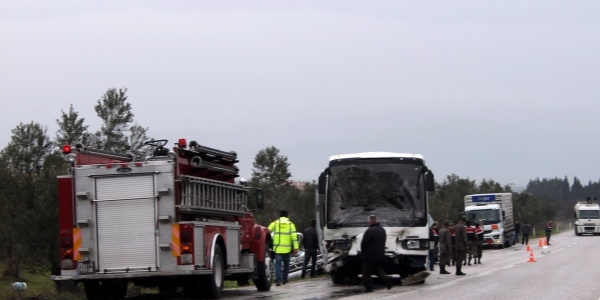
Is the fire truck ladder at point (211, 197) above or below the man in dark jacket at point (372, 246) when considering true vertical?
above

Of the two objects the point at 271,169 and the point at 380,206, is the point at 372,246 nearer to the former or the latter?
the point at 380,206

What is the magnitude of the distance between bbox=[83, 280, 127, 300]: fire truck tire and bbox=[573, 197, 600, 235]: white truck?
67.1 m

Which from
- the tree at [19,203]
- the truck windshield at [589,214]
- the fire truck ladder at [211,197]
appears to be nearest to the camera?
the fire truck ladder at [211,197]

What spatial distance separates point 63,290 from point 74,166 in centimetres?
507

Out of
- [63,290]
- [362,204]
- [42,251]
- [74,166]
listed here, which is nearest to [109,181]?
[74,166]

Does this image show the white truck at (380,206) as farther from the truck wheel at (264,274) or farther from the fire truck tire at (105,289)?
the fire truck tire at (105,289)

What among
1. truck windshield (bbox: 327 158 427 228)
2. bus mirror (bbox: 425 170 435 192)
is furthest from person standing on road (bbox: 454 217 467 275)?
bus mirror (bbox: 425 170 435 192)

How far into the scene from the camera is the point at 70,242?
1789 cm

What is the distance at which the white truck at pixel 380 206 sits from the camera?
22.4 m

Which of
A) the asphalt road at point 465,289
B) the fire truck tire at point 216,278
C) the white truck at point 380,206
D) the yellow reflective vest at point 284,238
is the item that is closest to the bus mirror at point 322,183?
the white truck at point 380,206

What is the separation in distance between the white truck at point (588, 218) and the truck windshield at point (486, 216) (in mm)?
28287

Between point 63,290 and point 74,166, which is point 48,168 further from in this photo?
point 74,166

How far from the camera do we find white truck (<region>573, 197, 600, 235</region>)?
3206 inches

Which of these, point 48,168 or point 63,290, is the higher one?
point 48,168
